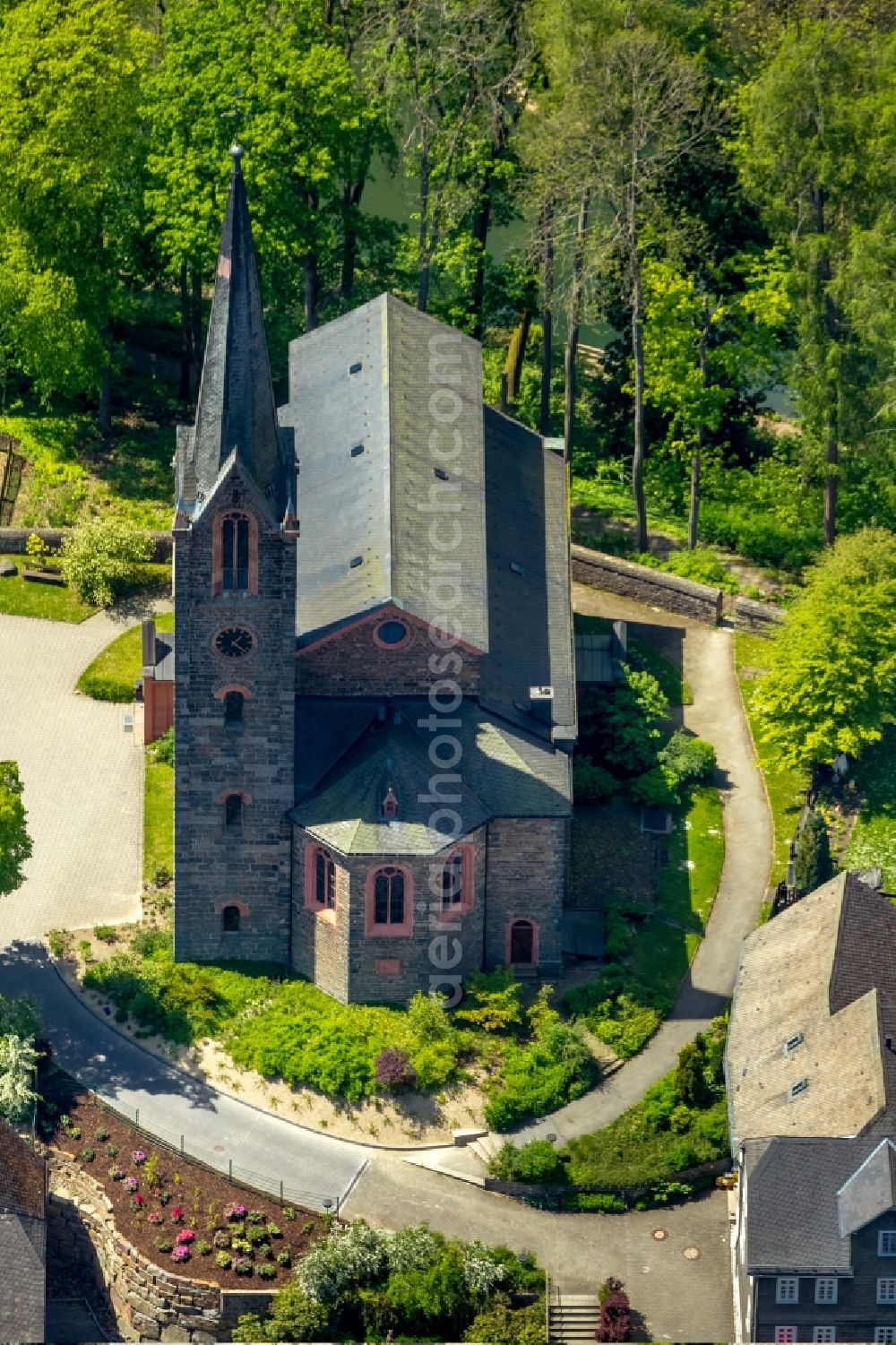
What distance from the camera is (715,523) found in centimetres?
Result: 12438

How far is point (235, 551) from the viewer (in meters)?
92.1

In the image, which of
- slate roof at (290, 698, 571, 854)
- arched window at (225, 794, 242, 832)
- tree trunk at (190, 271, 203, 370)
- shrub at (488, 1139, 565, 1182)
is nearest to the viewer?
shrub at (488, 1139, 565, 1182)

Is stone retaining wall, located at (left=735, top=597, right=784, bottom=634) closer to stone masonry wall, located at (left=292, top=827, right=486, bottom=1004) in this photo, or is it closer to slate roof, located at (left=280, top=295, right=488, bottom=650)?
slate roof, located at (left=280, top=295, right=488, bottom=650)

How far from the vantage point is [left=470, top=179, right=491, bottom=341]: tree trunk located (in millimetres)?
123812

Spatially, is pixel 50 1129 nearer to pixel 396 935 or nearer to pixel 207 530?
pixel 396 935

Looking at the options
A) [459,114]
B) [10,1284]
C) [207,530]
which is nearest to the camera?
[10,1284]

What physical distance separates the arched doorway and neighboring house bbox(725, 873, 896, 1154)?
7.46m

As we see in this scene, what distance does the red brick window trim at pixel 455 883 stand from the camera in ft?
316

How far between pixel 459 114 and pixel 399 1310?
53.2 meters

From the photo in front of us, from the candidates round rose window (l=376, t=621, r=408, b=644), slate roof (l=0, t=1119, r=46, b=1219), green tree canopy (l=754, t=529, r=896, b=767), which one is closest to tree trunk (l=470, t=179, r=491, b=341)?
green tree canopy (l=754, t=529, r=896, b=767)

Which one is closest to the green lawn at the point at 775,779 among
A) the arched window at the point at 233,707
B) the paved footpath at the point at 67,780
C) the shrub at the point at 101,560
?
the arched window at the point at 233,707

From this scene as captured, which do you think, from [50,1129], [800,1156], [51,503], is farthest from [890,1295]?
[51,503]

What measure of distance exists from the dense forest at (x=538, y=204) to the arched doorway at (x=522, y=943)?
27452mm

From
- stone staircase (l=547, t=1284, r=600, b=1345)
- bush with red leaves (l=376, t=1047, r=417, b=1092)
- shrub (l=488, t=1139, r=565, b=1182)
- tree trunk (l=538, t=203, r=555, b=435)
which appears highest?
tree trunk (l=538, t=203, r=555, b=435)
